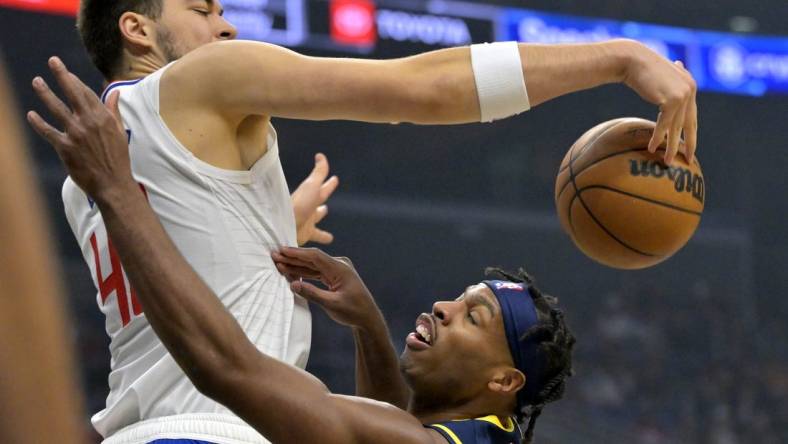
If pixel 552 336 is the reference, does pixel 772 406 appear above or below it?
below

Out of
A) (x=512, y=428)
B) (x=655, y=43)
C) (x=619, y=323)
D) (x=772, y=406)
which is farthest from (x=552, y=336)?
(x=619, y=323)

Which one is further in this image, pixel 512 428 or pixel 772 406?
pixel 772 406

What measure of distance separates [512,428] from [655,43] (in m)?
9.51

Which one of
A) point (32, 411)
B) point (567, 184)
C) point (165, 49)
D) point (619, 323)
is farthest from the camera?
point (619, 323)

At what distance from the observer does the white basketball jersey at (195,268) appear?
232 centimetres

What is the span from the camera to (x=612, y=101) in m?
14.3

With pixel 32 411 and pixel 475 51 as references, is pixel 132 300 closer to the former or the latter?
pixel 475 51

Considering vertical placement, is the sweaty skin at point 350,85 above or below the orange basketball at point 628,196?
above

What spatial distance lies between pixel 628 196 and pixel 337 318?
2.69 ft

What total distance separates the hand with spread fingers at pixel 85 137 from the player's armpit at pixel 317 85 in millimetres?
452

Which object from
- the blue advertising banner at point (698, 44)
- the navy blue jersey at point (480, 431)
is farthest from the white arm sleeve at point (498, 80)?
the blue advertising banner at point (698, 44)

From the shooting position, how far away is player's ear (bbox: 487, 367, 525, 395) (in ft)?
9.36

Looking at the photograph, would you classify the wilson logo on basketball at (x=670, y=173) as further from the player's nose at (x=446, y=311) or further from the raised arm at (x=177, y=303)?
the raised arm at (x=177, y=303)

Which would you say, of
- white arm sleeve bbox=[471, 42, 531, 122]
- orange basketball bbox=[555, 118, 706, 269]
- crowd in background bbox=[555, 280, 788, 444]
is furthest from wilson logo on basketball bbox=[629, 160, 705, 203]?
crowd in background bbox=[555, 280, 788, 444]
